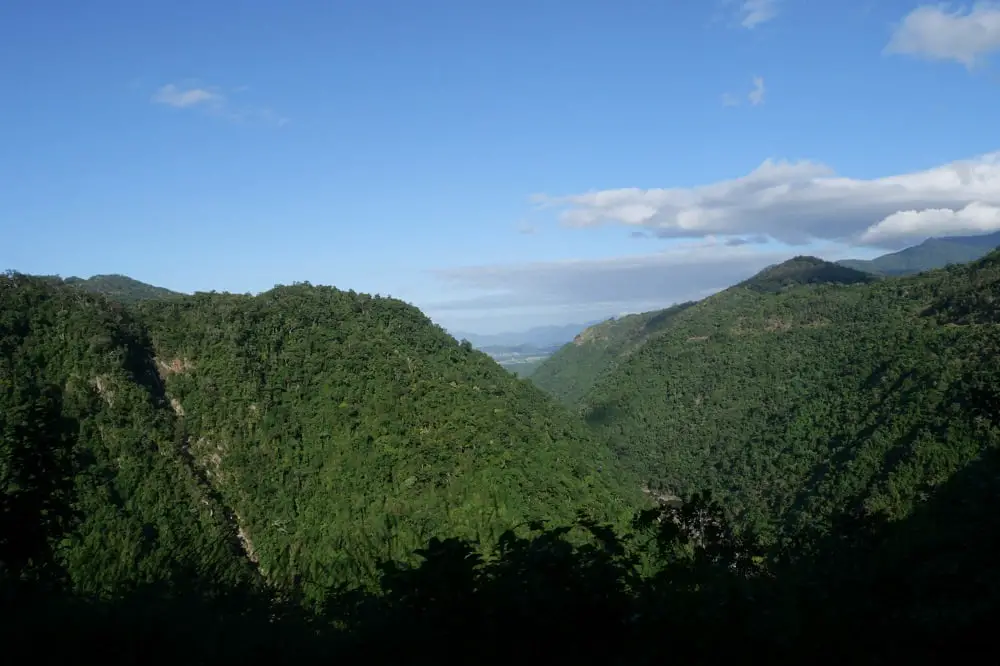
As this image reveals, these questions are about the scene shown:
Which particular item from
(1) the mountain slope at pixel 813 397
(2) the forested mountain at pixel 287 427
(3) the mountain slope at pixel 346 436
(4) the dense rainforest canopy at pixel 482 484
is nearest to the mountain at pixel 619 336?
(4) the dense rainforest canopy at pixel 482 484

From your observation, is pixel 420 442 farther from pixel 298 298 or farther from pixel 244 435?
pixel 298 298

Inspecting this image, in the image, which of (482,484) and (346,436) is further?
(346,436)

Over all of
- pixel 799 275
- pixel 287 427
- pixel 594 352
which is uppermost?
pixel 799 275

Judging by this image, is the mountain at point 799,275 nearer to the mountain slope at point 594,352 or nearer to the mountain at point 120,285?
the mountain slope at point 594,352

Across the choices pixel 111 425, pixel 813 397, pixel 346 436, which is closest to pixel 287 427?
pixel 346 436

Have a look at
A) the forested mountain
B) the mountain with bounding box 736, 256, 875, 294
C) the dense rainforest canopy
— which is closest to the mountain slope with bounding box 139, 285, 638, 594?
the forested mountain

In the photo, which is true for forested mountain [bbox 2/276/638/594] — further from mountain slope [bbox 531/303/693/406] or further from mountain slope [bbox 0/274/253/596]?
mountain slope [bbox 531/303/693/406]

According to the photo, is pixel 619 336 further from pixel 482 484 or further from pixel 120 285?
pixel 482 484
